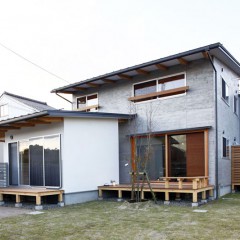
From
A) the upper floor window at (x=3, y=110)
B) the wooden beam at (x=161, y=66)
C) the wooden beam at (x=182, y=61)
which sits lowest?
the upper floor window at (x=3, y=110)

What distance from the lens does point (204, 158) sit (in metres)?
10.4

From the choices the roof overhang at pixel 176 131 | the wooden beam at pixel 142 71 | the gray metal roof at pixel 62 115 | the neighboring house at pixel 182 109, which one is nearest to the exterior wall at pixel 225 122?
the neighboring house at pixel 182 109

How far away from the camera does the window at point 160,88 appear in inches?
443

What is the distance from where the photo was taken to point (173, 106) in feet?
37.3

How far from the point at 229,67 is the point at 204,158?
14.1 ft

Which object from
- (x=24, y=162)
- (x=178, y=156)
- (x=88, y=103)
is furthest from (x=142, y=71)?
(x=24, y=162)

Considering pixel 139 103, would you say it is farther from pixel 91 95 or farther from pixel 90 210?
pixel 90 210

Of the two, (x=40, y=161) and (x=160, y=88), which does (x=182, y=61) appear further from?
(x=40, y=161)

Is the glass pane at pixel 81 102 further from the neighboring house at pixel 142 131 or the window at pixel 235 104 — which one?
the window at pixel 235 104

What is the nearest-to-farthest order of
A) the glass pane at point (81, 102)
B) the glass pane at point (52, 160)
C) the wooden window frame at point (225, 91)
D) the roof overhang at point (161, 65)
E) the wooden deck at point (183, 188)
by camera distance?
the wooden deck at point (183, 188)
the roof overhang at point (161, 65)
the glass pane at point (52, 160)
the wooden window frame at point (225, 91)
the glass pane at point (81, 102)

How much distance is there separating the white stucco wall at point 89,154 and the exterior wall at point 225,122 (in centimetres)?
378

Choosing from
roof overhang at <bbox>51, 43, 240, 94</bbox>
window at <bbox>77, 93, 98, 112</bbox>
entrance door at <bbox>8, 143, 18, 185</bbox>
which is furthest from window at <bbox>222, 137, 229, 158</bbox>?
entrance door at <bbox>8, 143, 18, 185</bbox>

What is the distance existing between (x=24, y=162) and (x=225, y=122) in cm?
780

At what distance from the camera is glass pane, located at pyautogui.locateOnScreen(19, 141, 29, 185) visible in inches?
463
